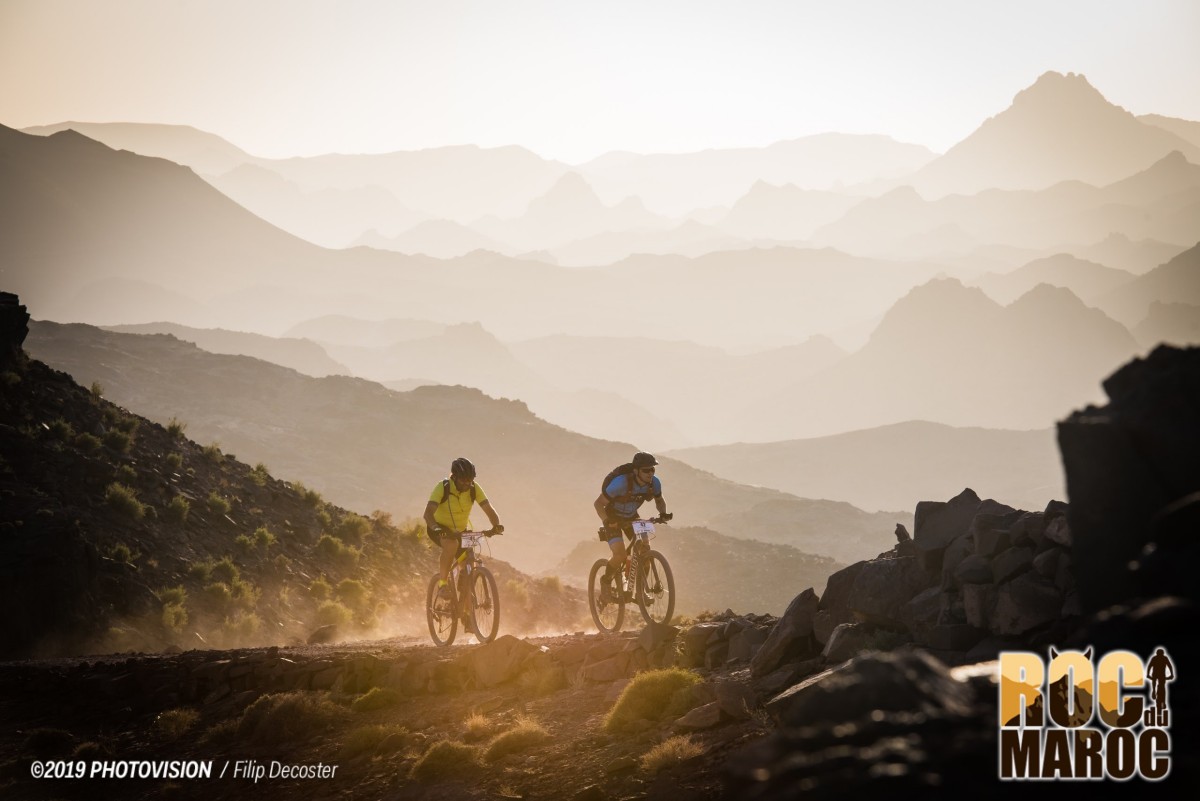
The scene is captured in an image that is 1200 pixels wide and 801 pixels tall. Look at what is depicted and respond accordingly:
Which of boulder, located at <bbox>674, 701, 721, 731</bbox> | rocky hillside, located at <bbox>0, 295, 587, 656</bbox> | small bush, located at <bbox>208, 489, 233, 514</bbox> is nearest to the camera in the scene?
boulder, located at <bbox>674, 701, 721, 731</bbox>

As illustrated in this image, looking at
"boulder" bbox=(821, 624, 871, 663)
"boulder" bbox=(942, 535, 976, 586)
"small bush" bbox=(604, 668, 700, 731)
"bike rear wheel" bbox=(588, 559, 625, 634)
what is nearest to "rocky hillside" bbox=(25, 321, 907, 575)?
"bike rear wheel" bbox=(588, 559, 625, 634)

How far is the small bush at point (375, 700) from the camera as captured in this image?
13133mm

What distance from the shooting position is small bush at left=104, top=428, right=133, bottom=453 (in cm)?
2856

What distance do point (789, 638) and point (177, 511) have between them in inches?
871

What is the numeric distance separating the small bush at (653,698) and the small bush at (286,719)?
440 cm

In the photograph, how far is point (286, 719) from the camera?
42.0ft

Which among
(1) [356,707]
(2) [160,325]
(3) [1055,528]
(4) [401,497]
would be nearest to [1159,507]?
(3) [1055,528]

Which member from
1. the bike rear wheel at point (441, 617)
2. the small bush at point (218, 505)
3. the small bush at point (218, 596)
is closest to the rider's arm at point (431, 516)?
Answer: the bike rear wheel at point (441, 617)

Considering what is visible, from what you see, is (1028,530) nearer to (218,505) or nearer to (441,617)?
(441,617)

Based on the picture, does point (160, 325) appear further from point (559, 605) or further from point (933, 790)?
point (933, 790)

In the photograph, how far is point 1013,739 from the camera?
4.68 meters

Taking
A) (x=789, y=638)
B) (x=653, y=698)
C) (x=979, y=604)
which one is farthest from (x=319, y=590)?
(x=979, y=604)

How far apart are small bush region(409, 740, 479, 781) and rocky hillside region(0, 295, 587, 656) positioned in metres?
13.8

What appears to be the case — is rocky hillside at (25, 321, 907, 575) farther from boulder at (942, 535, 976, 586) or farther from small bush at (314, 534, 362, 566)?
boulder at (942, 535, 976, 586)
